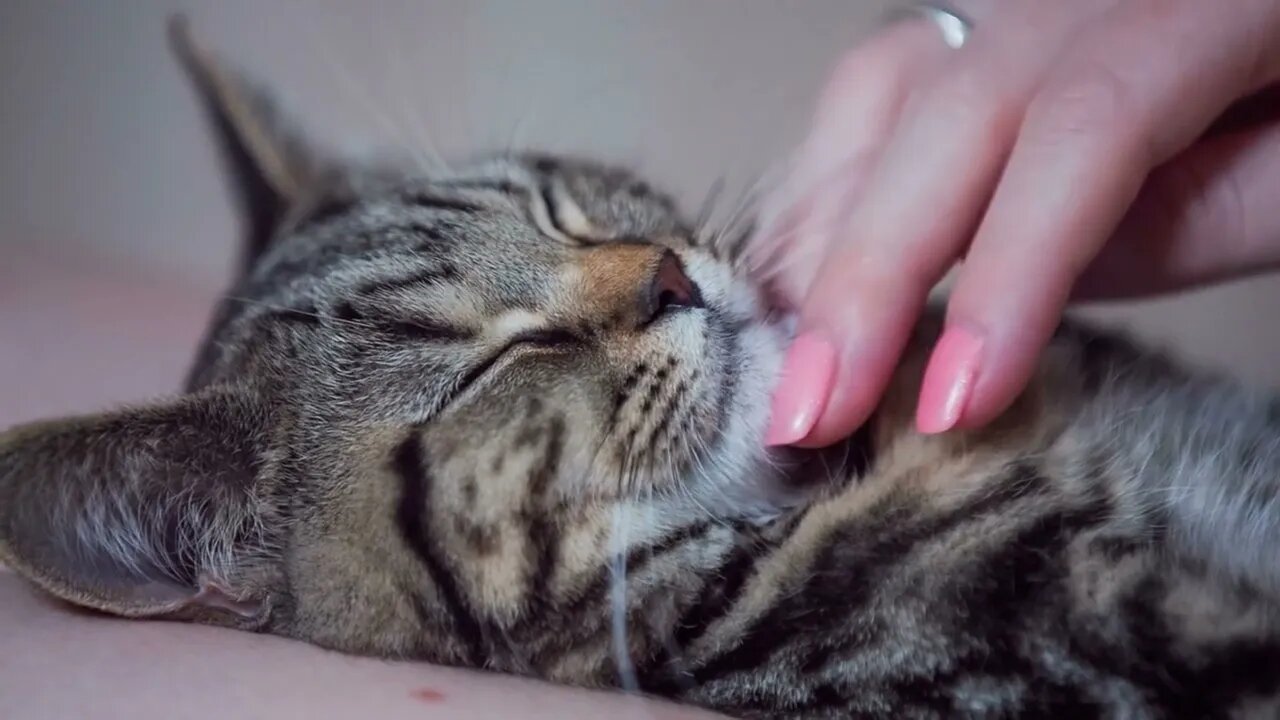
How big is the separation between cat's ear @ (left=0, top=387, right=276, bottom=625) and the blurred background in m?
0.86

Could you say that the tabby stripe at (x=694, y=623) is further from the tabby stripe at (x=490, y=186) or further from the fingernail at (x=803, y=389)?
the tabby stripe at (x=490, y=186)

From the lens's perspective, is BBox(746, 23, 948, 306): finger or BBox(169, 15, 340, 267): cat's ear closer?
BBox(746, 23, 948, 306): finger

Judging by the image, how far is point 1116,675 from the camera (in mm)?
524

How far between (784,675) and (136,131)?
1.39 metres

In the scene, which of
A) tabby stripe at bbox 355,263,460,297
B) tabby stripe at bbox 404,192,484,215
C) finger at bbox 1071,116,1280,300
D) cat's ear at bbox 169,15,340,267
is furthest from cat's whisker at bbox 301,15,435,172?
finger at bbox 1071,116,1280,300

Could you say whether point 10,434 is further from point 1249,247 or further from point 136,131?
point 136,131

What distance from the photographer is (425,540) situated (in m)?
0.63

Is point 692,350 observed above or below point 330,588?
above

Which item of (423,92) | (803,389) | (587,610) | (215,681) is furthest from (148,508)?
(423,92)

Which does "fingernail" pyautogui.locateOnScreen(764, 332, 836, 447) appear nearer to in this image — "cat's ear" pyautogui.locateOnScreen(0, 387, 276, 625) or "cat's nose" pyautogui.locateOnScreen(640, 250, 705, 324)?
"cat's nose" pyautogui.locateOnScreen(640, 250, 705, 324)

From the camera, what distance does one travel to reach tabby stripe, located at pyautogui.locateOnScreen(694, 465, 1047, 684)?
1.96ft

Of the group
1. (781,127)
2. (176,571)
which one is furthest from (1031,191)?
(781,127)

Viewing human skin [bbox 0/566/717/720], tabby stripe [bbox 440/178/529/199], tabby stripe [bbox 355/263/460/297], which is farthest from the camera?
tabby stripe [bbox 440/178/529/199]

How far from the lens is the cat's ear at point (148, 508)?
588mm
